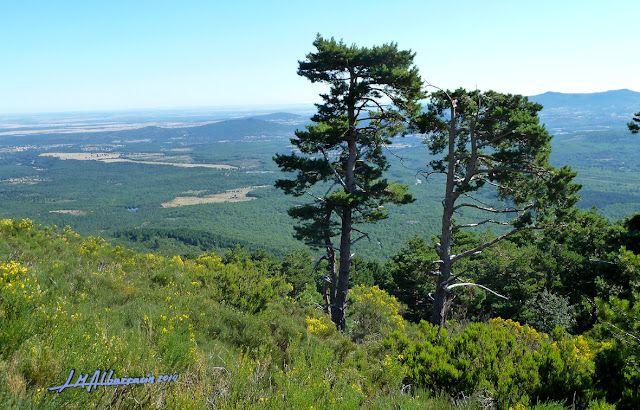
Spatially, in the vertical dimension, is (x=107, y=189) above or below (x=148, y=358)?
below

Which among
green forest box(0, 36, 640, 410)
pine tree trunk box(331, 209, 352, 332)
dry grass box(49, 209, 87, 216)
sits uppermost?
green forest box(0, 36, 640, 410)

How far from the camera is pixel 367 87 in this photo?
33.2ft

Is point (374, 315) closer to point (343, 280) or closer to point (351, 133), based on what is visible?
point (343, 280)

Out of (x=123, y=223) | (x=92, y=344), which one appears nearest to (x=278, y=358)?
(x=92, y=344)

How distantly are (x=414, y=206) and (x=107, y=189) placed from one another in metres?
128

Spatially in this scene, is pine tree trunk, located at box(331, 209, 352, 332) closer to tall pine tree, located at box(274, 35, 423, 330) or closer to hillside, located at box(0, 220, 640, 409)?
tall pine tree, located at box(274, 35, 423, 330)

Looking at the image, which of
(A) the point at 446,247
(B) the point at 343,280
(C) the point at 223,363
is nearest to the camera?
(C) the point at 223,363

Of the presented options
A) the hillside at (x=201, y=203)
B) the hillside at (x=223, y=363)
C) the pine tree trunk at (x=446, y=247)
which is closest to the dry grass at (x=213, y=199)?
the hillside at (x=201, y=203)

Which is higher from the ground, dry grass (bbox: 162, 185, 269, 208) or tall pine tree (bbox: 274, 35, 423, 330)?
tall pine tree (bbox: 274, 35, 423, 330)

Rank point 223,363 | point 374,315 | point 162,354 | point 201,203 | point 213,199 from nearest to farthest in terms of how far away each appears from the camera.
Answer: point 162,354, point 223,363, point 374,315, point 201,203, point 213,199

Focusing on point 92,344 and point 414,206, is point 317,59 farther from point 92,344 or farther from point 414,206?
point 414,206

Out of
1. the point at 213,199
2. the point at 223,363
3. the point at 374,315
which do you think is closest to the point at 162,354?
the point at 223,363

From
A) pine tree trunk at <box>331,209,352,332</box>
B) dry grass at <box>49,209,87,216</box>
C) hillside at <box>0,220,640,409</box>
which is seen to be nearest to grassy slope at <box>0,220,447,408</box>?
hillside at <box>0,220,640,409</box>

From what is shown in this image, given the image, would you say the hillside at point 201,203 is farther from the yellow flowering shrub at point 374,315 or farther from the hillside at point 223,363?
the hillside at point 223,363
